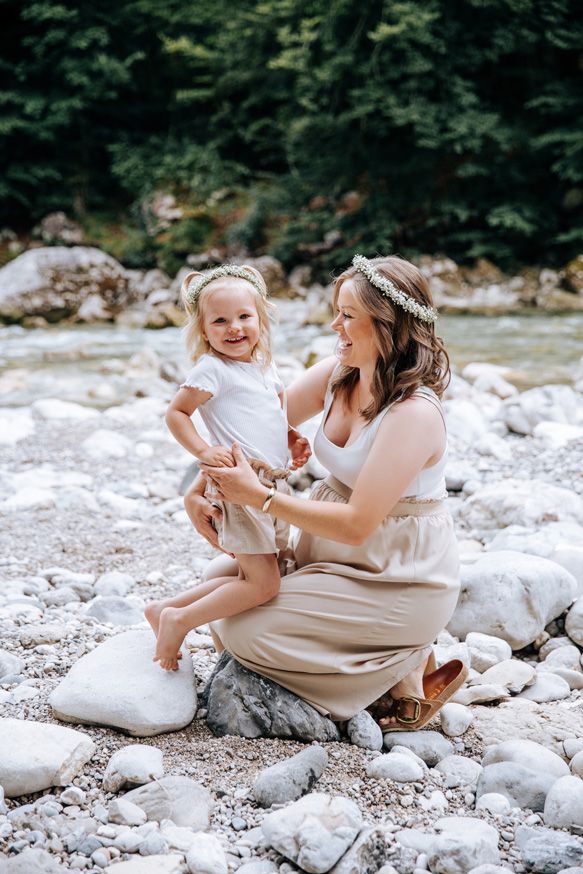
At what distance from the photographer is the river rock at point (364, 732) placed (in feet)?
7.37

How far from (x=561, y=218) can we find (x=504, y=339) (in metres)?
6.75

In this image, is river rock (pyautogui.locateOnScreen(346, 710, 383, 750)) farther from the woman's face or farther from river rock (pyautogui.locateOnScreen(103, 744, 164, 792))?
the woman's face

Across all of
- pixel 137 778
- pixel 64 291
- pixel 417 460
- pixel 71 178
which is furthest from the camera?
pixel 71 178

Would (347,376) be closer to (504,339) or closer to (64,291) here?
(504,339)

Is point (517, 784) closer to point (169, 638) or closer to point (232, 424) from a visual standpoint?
point (169, 638)

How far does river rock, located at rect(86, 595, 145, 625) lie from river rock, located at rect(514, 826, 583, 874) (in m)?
1.71

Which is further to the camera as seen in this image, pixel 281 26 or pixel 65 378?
pixel 281 26

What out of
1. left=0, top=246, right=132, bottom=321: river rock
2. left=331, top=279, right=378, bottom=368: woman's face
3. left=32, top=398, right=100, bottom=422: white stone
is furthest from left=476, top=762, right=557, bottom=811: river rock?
left=0, top=246, right=132, bottom=321: river rock

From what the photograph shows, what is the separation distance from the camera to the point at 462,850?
1.70 meters

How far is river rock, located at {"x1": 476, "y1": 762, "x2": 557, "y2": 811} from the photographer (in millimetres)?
1984

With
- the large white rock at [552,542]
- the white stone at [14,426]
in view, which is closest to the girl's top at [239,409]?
the large white rock at [552,542]

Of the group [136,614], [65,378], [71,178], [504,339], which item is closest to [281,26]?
[71,178]

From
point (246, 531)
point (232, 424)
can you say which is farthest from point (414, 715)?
point (232, 424)

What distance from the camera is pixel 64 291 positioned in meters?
16.2
